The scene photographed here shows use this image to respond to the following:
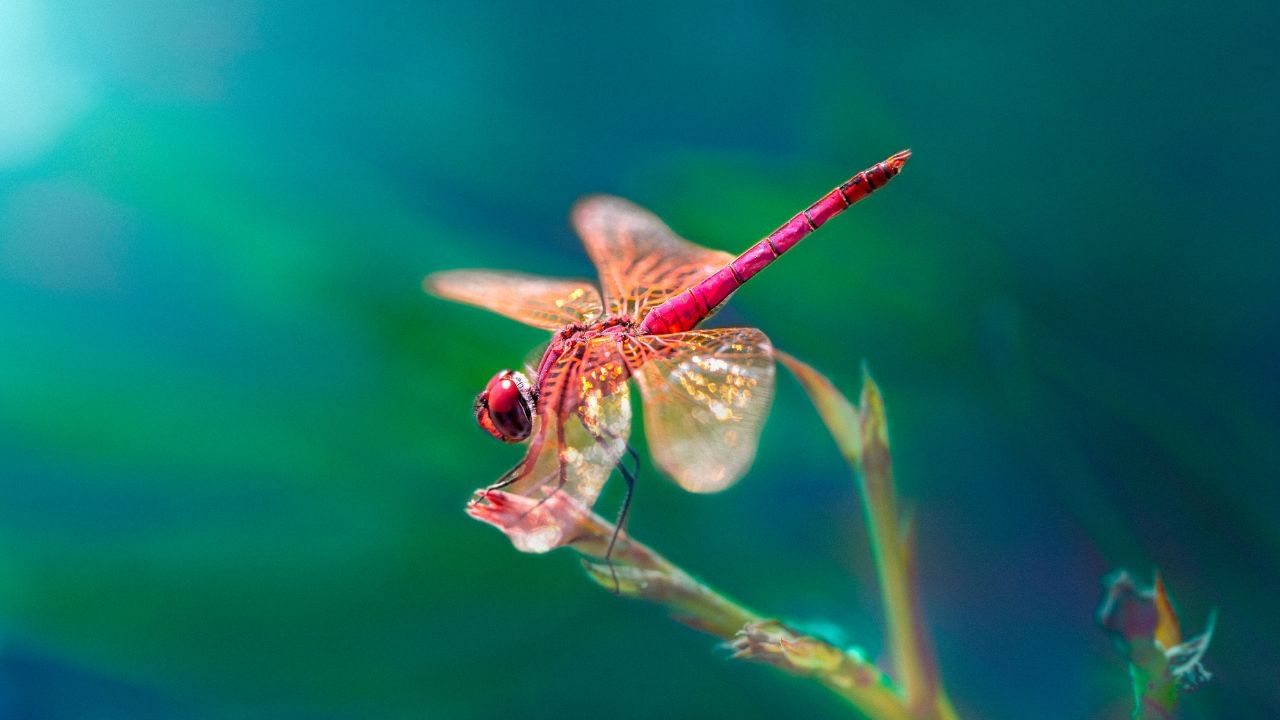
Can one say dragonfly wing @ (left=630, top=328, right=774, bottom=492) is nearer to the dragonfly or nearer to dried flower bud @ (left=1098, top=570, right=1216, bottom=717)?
the dragonfly

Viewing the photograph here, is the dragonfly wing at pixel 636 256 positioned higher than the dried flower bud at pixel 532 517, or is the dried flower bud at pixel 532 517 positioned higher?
the dragonfly wing at pixel 636 256

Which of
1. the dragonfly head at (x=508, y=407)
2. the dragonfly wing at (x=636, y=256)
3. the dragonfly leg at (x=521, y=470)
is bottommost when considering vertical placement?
the dragonfly leg at (x=521, y=470)

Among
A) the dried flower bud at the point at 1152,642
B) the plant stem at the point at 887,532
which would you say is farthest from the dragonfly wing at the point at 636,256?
the dried flower bud at the point at 1152,642

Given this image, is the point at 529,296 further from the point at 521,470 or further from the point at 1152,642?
the point at 1152,642

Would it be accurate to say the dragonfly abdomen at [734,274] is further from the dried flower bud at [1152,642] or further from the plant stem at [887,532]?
the dried flower bud at [1152,642]

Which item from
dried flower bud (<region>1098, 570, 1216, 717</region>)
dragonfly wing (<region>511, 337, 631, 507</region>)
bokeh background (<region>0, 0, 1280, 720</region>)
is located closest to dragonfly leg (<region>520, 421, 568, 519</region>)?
dragonfly wing (<region>511, 337, 631, 507</region>)

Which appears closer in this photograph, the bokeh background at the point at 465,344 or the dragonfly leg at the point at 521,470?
the dragonfly leg at the point at 521,470
